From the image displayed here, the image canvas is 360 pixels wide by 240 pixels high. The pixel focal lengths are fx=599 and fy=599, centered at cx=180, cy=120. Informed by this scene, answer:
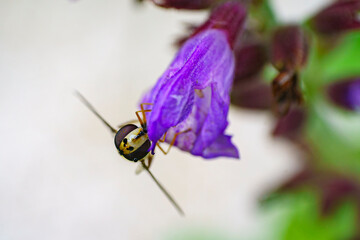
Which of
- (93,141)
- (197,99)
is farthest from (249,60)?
(93,141)

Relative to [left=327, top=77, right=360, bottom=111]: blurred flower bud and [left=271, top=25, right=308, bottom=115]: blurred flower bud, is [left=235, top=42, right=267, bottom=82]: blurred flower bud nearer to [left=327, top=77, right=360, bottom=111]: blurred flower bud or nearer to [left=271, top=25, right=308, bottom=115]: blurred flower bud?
[left=271, top=25, right=308, bottom=115]: blurred flower bud

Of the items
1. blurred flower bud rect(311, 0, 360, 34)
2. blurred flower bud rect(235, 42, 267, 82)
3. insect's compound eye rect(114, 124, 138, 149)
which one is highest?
insect's compound eye rect(114, 124, 138, 149)

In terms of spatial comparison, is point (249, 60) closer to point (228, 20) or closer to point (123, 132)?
point (228, 20)

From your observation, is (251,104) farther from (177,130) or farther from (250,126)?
(250,126)

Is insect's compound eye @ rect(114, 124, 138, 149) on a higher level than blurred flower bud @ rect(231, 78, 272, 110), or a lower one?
higher

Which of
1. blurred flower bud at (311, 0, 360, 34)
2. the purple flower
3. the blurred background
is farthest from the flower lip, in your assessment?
the blurred background

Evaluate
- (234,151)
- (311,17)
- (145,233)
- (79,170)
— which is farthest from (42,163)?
(234,151)
